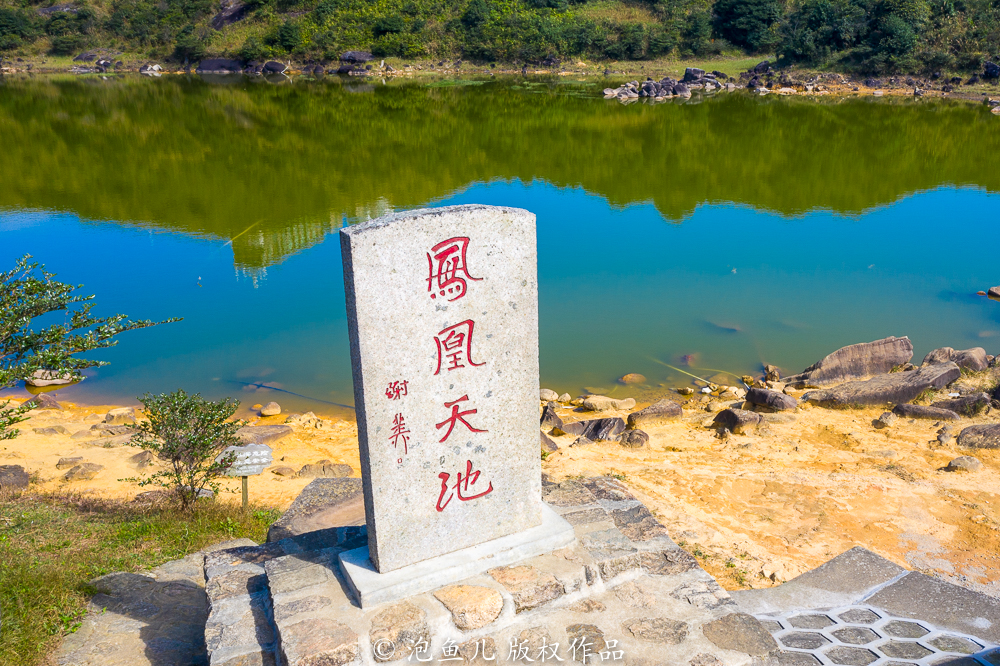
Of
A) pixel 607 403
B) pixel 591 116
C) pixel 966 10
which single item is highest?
pixel 966 10

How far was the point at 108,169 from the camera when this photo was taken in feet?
76.4

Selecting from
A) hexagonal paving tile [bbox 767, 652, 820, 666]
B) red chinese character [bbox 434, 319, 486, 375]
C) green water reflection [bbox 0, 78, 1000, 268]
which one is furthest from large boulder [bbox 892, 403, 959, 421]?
green water reflection [bbox 0, 78, 1000, 268]

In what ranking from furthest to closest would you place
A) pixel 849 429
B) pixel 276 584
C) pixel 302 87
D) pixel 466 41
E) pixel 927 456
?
pixel 466 41 → pixel 302 87 → pixel 849 429 → pixel 927 456 → pixel 276 584

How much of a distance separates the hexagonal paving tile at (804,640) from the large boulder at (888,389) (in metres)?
5.54

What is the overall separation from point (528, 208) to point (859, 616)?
16538mm

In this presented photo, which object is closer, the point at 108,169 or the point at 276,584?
the point at 276,584

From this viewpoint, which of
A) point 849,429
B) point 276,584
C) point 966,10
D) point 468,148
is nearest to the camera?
point 276,584

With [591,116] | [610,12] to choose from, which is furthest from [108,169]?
[610,12]

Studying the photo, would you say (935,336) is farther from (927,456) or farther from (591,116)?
(591,116)

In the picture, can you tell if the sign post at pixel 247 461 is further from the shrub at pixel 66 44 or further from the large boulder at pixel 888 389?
the shrub at pixel 66 44

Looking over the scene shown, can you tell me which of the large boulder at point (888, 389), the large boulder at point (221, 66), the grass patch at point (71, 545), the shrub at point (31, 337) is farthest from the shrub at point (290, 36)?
the shrub at point (31, 337)

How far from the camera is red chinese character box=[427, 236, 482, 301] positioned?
4121 millimetres

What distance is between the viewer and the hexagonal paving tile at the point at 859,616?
15.7ft

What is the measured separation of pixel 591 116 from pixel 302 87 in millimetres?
19572
